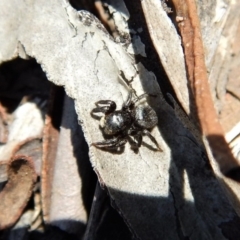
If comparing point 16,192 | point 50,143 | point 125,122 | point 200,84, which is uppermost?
point 200,84

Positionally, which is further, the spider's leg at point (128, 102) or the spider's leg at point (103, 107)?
the spider's leg at point (128, 102)

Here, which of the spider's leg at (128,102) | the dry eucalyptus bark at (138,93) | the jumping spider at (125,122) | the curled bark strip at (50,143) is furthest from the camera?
the curled bark strip at (50,143)

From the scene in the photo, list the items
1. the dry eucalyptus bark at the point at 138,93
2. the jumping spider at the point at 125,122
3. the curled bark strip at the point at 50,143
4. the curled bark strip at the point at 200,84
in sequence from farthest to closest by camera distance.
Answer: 1. the curled bark strip at the point at 50,143
2. the jumping spider at the point at 125,122
3. the dry eucalyptus bark at the point at 138,93
4. the curled bark strip at the point at 200,84

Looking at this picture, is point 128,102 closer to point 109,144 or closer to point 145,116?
point 145,116

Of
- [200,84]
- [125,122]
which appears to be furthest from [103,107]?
[200,84]

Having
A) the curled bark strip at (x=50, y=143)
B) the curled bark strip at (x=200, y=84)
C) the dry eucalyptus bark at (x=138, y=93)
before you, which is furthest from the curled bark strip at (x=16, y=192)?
the curled bark strip at (x=200, y=84)

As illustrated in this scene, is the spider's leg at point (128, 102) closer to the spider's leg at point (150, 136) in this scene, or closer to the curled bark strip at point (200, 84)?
the spider's leg at point (150, 136)
